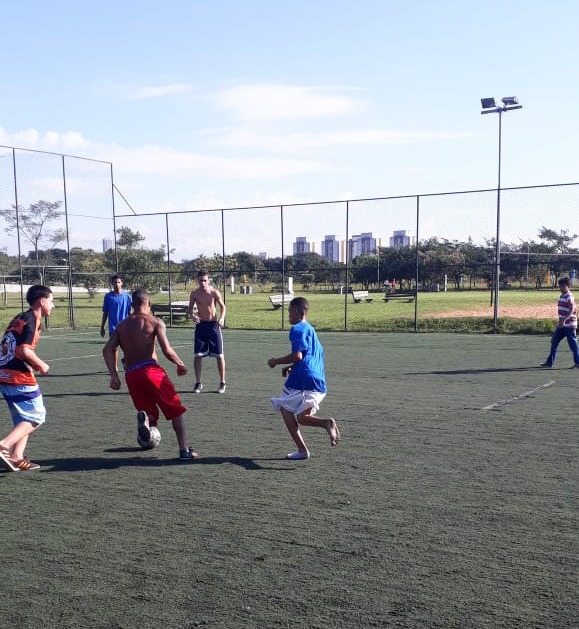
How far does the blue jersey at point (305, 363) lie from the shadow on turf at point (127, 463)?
793 mm


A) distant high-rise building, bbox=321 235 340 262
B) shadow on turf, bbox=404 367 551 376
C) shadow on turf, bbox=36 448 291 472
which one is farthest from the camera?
distant high-rise building, bbox=321 235 340 262

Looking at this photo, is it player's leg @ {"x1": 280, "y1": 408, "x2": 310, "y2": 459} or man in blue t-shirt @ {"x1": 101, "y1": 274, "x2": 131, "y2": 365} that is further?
man in blue t-shirt @ {"x1": 101, "y1": 274, "x2": 131, "y2": 365}

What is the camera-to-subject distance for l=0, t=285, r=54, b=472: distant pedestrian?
6.04 m

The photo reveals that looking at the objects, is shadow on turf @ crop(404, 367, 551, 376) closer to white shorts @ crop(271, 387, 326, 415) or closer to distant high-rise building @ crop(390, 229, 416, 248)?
white shorts @ crop(271, 387, 326, 415)

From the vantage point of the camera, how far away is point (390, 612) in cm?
352

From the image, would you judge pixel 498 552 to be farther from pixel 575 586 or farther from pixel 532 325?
pixel 532 325

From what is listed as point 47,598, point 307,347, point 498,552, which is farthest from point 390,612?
point 307,347

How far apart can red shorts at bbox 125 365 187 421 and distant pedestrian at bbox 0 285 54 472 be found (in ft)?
2.81

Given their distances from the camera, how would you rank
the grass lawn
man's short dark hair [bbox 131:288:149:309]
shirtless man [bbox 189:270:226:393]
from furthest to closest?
the grass lawn, shirtless man [bbox 189:270:226:393], man's short dark hair [bbox 131:288:149:309]

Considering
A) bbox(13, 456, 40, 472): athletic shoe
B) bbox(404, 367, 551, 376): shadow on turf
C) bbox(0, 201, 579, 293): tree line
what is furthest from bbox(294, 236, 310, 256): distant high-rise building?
bbox(13, 456, 40, 472): athletic shoe

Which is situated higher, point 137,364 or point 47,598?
point 137,364

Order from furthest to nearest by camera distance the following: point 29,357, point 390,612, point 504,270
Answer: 1. point 504,270
2. point 29,357
3. point 390,612

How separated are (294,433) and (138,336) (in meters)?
1.74

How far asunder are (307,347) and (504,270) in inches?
1086
